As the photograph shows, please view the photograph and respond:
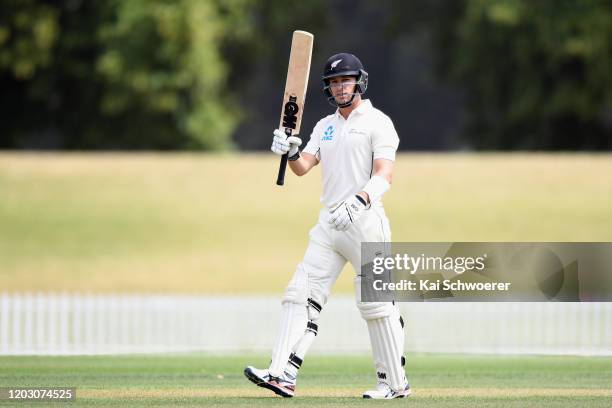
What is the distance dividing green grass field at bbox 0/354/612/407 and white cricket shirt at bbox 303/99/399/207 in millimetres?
1350

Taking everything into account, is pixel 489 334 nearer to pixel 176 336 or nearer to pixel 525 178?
pixel 176 336

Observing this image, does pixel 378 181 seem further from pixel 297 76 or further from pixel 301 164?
pixel 297 76

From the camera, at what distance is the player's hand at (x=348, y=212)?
25.0 ft

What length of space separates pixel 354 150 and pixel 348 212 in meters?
0.50

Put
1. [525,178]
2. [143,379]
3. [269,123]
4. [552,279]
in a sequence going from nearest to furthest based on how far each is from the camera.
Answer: [143,379], [552,279], [525,178], [269,123]

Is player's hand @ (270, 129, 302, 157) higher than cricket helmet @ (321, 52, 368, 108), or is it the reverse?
cricket helmet @ (321, 52, 368, 108)

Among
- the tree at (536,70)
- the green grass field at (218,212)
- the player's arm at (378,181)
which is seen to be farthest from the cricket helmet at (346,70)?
the tree at (536,70)

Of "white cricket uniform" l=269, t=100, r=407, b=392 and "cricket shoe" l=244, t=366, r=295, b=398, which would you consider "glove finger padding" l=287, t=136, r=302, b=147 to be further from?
"cricket shoe" l=244, t=366, r=295, b=398

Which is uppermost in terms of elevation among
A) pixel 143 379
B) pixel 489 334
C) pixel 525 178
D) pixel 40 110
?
pixel 40 110

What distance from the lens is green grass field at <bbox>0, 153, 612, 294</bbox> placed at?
25.9 metres

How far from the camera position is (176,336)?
18484 mm

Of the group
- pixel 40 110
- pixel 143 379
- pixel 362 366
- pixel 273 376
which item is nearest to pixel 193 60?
pixel 40 110

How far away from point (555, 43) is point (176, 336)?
16.3 metres

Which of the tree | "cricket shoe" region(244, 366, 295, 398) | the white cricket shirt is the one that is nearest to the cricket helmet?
the white cricket shirt
